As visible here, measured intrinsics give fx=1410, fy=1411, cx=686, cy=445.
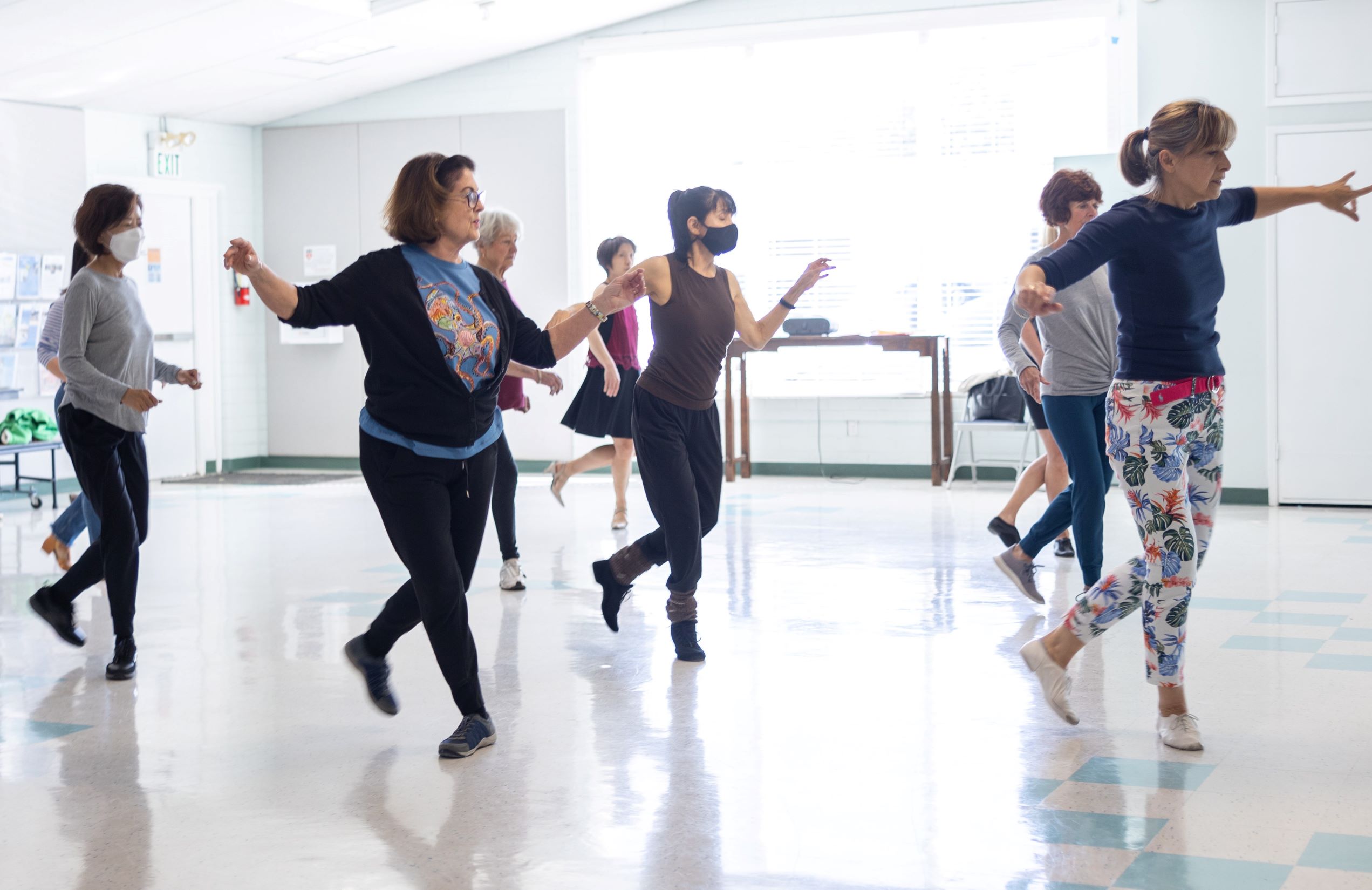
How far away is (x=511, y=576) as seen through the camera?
5629 millimetres

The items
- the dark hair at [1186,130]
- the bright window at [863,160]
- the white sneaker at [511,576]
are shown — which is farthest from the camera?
the bright window at [863,160]

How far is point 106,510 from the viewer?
414 centimetres

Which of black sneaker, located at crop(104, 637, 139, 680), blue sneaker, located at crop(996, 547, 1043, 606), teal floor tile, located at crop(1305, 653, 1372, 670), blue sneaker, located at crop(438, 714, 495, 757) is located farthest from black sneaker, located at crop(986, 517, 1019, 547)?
black sneaker, located at crop(104, 637, 139, 680)

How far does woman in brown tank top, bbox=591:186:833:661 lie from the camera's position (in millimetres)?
4223

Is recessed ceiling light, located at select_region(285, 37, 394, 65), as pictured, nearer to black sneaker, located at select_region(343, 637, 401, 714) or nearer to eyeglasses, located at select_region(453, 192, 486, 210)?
eyeglasses, located at select_region(453, 192, 486, 210)

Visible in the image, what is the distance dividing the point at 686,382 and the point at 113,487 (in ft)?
5.62

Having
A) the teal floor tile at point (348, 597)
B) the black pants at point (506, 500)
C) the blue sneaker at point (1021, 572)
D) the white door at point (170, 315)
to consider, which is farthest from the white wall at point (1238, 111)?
the white door at point (170, 315)

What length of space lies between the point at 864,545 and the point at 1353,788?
3.86 meters

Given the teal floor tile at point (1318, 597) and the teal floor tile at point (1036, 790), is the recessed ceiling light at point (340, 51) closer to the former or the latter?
the teal floor tile at point (1318, 597)

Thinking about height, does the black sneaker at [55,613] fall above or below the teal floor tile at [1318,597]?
above

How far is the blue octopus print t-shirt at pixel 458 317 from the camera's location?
10.3 feet

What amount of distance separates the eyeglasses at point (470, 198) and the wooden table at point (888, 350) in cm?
604

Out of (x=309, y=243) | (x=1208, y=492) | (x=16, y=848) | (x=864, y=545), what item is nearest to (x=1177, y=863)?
(x=1208, y=492)

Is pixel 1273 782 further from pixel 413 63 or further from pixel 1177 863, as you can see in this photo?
pixel 413 63
